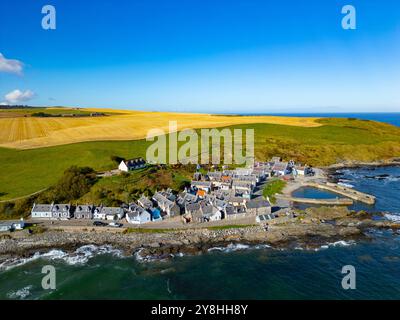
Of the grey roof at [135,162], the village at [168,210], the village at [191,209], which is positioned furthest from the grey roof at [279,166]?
the grey roof at [135,162]

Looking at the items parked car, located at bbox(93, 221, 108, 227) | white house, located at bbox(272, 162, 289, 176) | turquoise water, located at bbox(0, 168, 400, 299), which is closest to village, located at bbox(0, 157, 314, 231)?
parked car, located at bbox(93, 221, 108, 227)

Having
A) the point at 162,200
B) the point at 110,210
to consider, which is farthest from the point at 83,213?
the point at 162,200

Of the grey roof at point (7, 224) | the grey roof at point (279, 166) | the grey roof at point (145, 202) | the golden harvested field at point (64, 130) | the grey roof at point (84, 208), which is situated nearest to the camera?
the grey roof at point (7, 224)

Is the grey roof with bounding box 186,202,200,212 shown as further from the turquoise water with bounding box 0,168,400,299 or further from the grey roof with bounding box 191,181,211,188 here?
the grey roof with bounding box 191,181,211,188

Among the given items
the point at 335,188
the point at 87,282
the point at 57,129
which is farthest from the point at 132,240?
the point at 57,129

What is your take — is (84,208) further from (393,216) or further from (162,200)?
(393,216)

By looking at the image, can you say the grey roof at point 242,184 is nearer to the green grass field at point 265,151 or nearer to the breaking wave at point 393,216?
the breaking wave at point 393,216

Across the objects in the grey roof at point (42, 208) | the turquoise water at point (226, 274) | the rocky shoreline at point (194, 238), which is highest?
the grey roof at point (42, 208)
